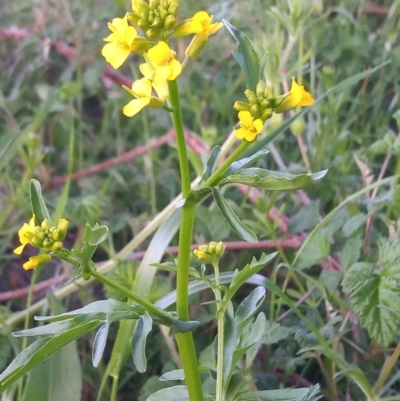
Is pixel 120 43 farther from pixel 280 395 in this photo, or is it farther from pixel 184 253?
pixel 280 395

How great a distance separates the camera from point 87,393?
2.12ft

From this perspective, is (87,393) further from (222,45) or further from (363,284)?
(222,45)

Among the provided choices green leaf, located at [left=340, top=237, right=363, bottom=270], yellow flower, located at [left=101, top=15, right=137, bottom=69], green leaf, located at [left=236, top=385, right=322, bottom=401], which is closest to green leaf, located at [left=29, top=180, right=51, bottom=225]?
yellow flower, located at [left=101, top=15, right=137, bottom=69]

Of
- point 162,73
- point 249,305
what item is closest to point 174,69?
point 162,73

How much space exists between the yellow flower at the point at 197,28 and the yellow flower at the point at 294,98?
67mm

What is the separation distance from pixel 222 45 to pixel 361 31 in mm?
311

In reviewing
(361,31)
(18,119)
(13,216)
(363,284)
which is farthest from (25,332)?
(361,31)

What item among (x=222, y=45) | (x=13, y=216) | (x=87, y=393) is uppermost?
(x=222, y=45)

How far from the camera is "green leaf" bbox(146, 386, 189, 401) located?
43 centimetres

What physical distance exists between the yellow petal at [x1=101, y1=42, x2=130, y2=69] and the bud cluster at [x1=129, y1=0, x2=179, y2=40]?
0.8 inches

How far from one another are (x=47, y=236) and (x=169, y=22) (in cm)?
17

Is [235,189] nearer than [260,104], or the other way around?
[260,104]

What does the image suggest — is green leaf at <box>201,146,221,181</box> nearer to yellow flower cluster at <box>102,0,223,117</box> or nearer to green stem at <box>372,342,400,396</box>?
yellow flower cluster at <box>102,0,223,117</box>

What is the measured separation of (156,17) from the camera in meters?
0.33
